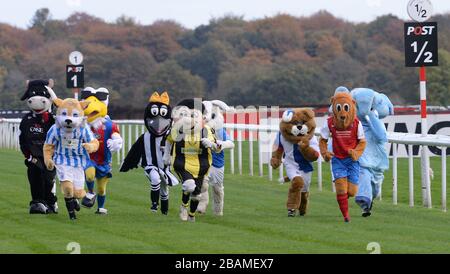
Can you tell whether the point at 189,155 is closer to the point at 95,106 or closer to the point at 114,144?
the point at 114,144

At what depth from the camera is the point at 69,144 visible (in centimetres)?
1528

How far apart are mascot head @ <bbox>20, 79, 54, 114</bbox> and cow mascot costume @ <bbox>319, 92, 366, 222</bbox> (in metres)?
3.32

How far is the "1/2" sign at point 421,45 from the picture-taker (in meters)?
18.7

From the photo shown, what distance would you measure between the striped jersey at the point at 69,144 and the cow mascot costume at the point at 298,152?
2.29 m

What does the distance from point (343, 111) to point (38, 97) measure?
365cm

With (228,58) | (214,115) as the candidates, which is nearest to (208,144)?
(214,115)

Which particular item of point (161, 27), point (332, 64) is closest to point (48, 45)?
point (161, 27)

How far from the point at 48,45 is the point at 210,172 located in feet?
258

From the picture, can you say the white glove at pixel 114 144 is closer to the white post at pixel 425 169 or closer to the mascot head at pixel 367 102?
the mascot head at pixel 367 102

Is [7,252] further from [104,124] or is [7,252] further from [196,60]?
[196,60]

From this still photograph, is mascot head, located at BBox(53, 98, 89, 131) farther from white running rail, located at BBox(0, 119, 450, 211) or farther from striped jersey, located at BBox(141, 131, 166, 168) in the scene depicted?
white running rail, located at BBox(0, 119, 450, 211)

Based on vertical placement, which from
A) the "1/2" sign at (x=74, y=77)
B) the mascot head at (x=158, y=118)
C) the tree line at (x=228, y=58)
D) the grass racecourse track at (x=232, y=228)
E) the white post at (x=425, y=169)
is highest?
the tree line at (x=228, y=58)

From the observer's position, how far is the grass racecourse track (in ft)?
41.2

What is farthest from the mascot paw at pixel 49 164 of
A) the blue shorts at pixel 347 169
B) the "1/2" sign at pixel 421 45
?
the "1/2" sign at pixel 421 45
